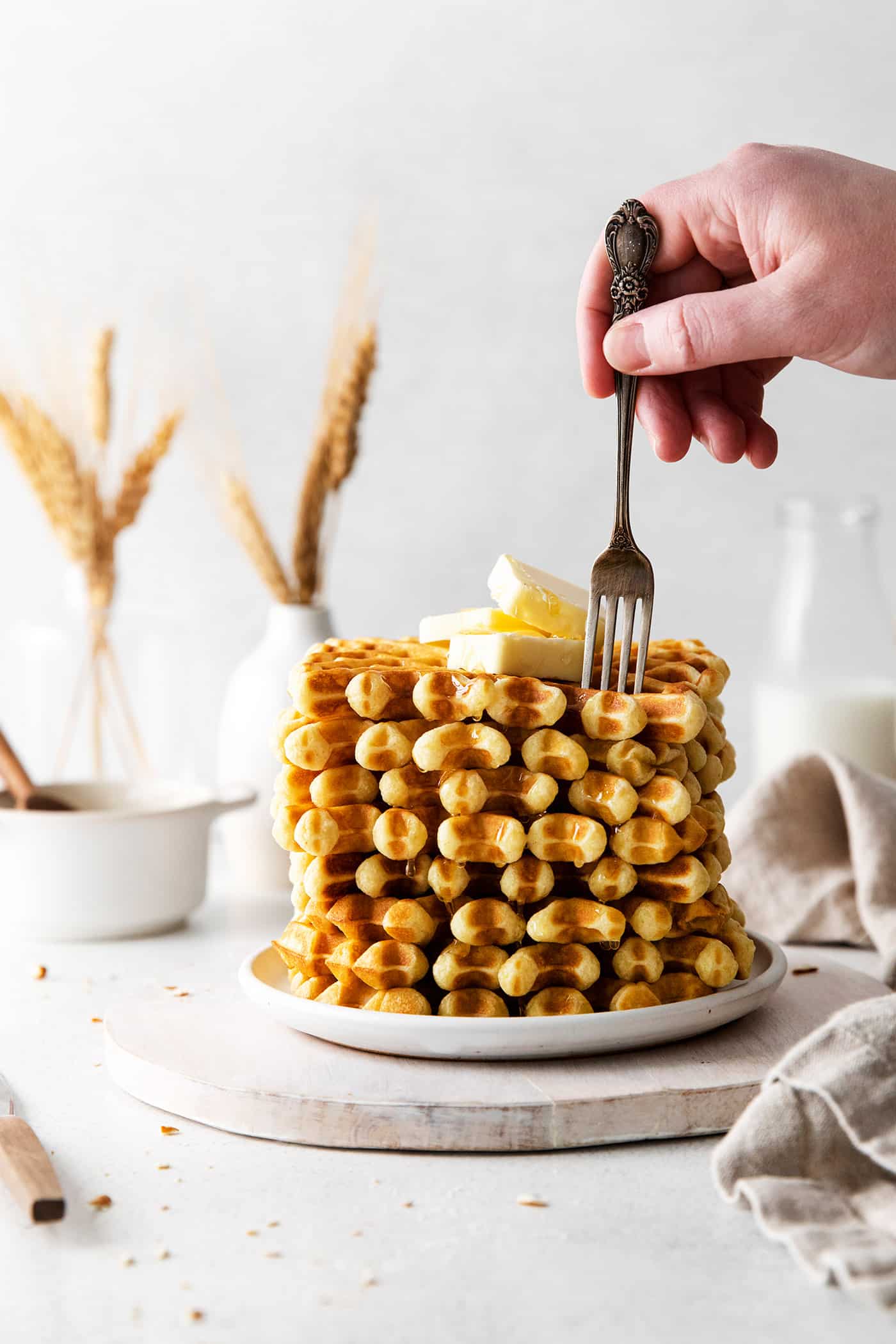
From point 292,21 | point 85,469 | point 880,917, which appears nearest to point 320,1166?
point 880,917

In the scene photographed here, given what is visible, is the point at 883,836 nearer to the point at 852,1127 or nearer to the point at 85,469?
the point at 852,1127

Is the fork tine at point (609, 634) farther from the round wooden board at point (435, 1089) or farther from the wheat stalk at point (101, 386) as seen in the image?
the wheat stalk at point (101, 386)

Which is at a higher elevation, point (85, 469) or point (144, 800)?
point (85, 469)

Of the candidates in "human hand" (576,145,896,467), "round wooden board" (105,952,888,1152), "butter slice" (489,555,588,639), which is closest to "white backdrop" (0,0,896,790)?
"human hand" (576,145,896,467)

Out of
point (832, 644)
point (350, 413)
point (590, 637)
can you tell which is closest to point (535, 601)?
point (590, 637)

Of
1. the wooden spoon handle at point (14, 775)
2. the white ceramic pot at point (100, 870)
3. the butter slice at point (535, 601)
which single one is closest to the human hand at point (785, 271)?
the butter slice at point (535, 601)

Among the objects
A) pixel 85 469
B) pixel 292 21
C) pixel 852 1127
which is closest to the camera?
pixel 852 1127
